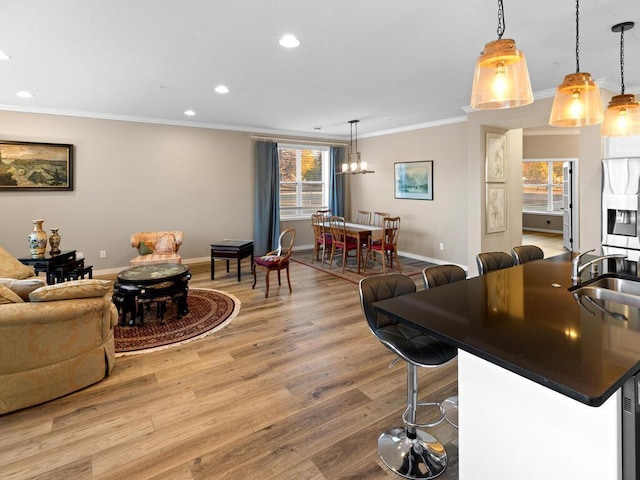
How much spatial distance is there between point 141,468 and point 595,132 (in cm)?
552

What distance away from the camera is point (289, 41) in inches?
123

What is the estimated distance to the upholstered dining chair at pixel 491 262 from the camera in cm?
301

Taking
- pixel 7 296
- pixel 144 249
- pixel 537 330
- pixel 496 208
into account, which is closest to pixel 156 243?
pixel 144 249

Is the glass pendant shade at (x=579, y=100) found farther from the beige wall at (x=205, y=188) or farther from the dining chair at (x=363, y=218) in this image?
the dining chair at (x=363, y=218)

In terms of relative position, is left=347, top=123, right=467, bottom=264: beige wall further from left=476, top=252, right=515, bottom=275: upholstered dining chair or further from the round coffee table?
the round coffee table

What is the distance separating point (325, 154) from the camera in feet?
28.7

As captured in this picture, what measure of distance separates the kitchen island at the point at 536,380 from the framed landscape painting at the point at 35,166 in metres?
6.01

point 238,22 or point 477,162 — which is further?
point 477,162

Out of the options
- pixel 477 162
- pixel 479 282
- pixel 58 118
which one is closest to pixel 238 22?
pixel 479 282

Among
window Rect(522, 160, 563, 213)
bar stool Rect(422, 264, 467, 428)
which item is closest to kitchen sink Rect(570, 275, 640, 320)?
bar stool Rect(422, 264, 467, 428)

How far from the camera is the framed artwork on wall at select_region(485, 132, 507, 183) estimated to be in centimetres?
557

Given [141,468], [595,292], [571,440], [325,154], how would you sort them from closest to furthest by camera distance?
[571,440] < [141,468] < [595,292] < [325,154]

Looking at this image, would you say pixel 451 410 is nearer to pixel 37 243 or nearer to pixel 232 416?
pixel 232 416

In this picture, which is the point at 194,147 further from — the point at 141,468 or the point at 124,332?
the point at 141,468
